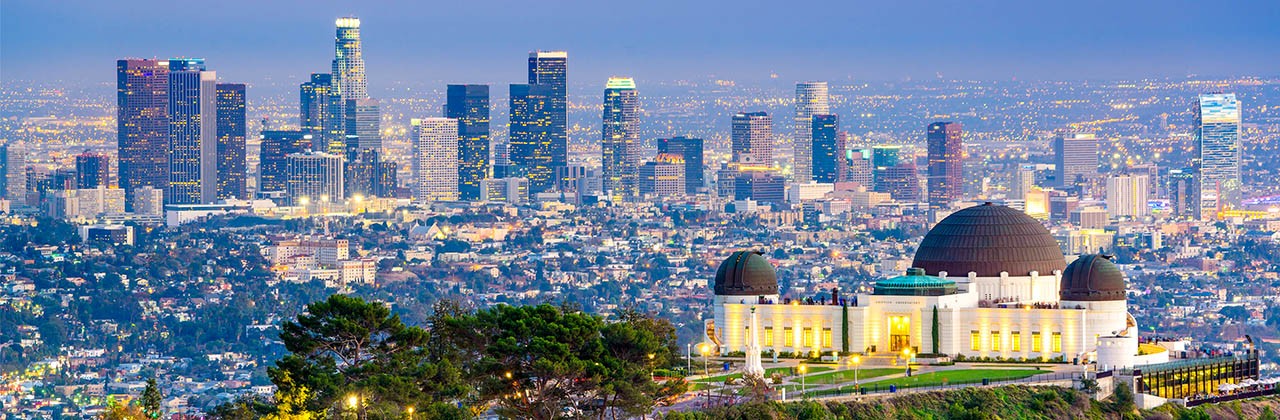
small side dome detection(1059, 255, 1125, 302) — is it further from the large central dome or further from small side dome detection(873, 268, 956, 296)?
the large central dome

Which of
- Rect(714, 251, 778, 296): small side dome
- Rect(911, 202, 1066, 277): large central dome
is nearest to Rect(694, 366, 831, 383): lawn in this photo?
Rect(714, 251, 778, 296): small side dome

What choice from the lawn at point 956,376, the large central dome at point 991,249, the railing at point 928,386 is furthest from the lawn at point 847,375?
the large central dome at point 991,249

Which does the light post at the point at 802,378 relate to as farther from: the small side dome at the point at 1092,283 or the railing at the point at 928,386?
the small side dome at the point at 1092,283

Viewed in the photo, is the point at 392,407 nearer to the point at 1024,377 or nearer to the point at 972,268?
the point at 1024,377

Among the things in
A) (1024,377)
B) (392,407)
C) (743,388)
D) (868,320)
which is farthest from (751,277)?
(392,407)

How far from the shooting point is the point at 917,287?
93.6m

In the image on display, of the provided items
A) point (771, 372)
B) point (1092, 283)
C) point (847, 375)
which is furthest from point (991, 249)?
point (771, 372)

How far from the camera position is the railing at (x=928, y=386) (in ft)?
256

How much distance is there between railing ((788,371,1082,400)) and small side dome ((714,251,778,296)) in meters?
14.4

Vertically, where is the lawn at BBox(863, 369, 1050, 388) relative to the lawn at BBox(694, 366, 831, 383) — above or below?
below

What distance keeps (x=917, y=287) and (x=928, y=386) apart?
12341mm

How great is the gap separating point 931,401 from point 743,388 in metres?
6.12

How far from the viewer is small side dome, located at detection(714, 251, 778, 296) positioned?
97.8 m

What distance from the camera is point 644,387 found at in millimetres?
70938
